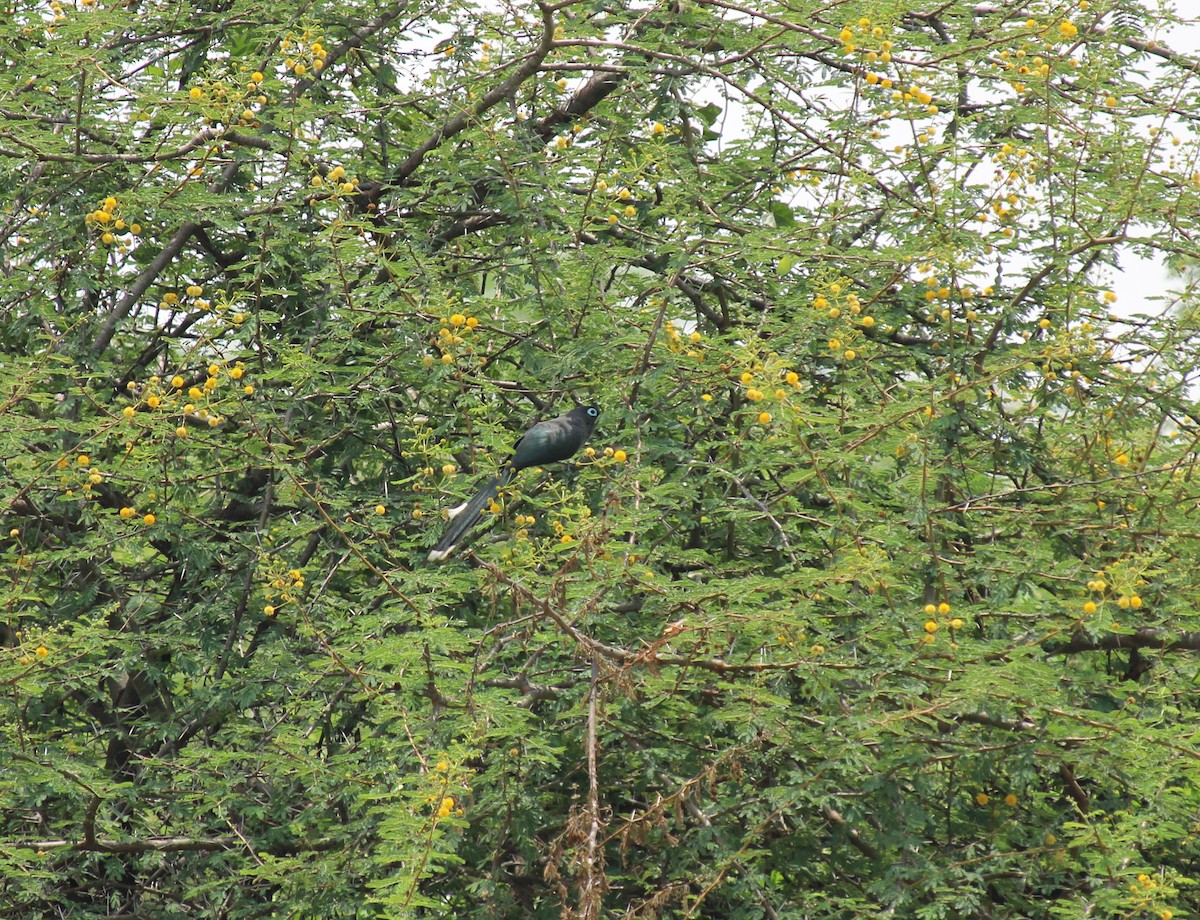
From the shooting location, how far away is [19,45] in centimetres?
637

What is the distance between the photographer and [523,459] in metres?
4.55

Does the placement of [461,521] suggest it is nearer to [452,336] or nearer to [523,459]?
[523,459]

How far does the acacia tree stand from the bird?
80mm

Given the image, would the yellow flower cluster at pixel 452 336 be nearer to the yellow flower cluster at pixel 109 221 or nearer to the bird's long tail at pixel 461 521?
the bird's long tail at pixel 461 521

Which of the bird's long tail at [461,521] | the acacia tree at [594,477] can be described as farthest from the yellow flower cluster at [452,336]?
the bird's long tail at [461,521]

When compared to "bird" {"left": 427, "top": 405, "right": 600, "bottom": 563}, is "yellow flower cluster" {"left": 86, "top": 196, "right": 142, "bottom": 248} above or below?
above

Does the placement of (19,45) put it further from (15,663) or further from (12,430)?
(15,663)

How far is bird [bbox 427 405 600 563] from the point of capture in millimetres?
4508

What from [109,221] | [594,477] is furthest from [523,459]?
[109,221]

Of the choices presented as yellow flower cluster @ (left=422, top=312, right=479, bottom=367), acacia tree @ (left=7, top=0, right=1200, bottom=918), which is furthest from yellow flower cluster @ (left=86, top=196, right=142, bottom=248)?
yellow flower cluster @ (left=422, top=312, right=479, bottom=367)

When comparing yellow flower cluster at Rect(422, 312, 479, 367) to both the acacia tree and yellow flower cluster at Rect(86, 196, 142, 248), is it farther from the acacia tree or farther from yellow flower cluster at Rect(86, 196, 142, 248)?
yellow flower cluster at Rect(86, 196, 142, 248)

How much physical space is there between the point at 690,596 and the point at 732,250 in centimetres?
143

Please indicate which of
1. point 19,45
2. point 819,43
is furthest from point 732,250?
point 19,45

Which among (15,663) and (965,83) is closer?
(15,663)
